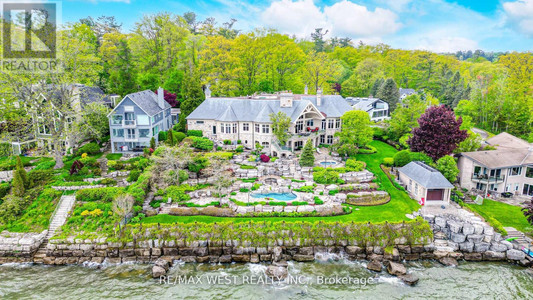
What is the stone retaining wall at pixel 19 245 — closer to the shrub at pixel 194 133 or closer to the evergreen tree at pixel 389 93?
the shrub at pixel 194 133

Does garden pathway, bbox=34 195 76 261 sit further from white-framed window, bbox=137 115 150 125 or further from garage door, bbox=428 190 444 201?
garage door, bbox=428 190 444 201

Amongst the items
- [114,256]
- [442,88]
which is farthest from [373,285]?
[442,88]

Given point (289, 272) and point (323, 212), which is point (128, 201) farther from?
point (323, 212)

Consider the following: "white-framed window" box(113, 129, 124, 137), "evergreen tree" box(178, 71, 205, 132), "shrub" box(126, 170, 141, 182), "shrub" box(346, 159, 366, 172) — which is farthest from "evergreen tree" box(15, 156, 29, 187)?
"shrub" box(346, 159, 366, 172)

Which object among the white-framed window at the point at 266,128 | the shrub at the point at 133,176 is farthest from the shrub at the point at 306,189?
the shrub at the point at 133,176

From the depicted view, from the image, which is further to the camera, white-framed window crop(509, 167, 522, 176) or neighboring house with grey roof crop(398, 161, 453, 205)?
white-framed window crop(509, 167, 522, 176)

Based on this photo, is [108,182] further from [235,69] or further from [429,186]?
[429,186]
